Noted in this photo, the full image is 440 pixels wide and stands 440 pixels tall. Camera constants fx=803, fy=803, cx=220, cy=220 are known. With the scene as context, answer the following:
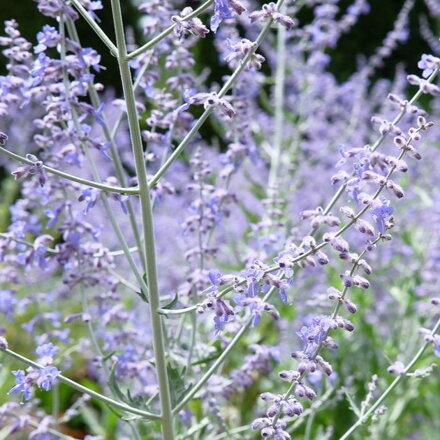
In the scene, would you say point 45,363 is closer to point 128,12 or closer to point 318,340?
point 318,340

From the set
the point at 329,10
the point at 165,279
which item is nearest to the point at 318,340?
the point at 329,10

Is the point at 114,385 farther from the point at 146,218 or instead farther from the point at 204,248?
the point at 204,248

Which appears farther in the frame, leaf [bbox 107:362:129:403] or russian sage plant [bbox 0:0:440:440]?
leaf [bbox 107:362:129:403]

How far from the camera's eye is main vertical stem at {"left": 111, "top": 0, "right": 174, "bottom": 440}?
1683mm

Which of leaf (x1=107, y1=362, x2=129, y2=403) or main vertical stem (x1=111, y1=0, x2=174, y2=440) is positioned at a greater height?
main vertical stem (x1=111, y1=0, x2=174, y2=440)

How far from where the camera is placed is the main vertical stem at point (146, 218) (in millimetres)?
1683

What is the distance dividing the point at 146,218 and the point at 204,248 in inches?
27.1

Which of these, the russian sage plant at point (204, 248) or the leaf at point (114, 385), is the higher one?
the russian sage plant at point (204, 248)

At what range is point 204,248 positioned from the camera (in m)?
2.45

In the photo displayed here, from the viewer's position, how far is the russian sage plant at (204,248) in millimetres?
1647

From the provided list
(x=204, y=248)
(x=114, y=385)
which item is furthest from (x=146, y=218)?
(x=204, y=248)

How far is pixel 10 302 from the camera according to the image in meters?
2.63

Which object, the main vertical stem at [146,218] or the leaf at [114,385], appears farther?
the leaf at [114,385]

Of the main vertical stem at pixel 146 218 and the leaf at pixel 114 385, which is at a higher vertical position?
the main vertical stem at pixel 146 218
